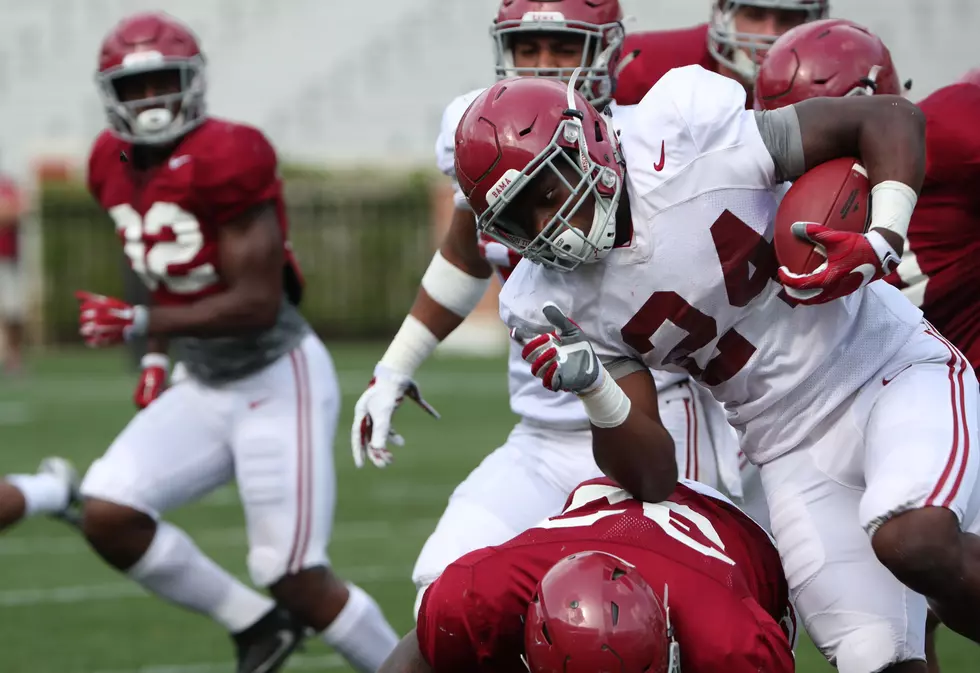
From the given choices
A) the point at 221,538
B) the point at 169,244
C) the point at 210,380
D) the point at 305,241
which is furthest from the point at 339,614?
the point at 305,241

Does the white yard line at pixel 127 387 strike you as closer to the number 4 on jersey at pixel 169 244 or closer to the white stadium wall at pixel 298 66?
the number 4 on jersey at pixel 169 244

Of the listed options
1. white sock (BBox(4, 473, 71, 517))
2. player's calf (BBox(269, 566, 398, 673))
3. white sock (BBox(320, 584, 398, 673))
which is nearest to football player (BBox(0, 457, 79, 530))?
white sock (BBox(4, 473, 71, 517))

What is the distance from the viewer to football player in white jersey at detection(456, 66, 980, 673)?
2818mm

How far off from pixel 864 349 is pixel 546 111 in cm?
81

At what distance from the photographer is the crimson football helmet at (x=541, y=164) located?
283cm

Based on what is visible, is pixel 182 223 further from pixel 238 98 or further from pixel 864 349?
pixel 238 98

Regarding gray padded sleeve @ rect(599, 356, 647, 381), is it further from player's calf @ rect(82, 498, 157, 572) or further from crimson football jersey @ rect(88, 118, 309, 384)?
player's calf @ rect(82, 498, 157, 572)

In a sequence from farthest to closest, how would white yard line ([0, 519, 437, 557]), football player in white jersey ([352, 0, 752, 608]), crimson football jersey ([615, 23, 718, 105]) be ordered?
white yard line ([0, 519, 437, 557])
crimson football jersey ([615, 23, 718, 105])
football player in white jersey ([352, 0, 752, 608])

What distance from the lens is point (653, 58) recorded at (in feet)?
14.2

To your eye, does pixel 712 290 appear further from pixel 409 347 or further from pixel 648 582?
pixel 409 347

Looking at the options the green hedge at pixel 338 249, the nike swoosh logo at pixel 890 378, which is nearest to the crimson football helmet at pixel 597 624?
the nike swoosh logo at pixel 890 378

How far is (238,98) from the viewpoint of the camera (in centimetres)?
1989

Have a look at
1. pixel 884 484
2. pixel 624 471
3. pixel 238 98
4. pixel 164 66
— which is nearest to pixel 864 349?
pixel 884 484

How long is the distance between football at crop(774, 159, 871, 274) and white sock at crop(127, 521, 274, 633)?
228 cm
